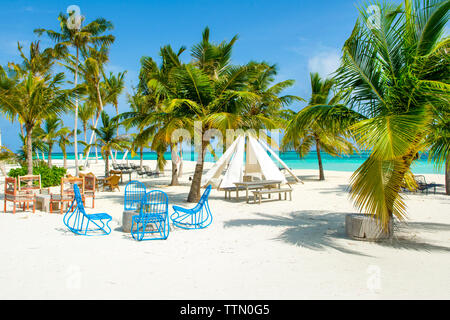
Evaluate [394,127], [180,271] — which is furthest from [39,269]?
[394,127]

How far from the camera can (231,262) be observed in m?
4.83

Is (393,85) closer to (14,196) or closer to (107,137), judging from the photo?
(14,196)

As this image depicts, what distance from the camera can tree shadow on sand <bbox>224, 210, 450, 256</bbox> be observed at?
5660 millimetres

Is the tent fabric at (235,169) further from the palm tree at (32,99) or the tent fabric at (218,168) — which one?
the palm tree at (32,99)

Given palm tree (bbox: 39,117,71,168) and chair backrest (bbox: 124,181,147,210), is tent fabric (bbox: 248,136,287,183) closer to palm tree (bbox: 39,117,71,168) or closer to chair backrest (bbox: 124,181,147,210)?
chair backrest (bbox: 124,181,147,210)

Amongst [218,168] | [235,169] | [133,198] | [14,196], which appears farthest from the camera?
[235,169]

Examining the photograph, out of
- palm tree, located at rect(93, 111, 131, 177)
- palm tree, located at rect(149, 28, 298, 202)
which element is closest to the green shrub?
palm tree, located at rect(93, 111, 131, 177)

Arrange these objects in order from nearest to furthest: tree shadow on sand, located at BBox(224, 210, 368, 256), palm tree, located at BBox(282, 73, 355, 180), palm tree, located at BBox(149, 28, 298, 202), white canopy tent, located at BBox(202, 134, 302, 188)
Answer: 1. tree shadow on sand, located at BBox(224, 210, 368, 256)
2. palm tree, located at BBox(282, 73, 355, 180)
3. palm tree, located at BBox(149, 28, 298, 202)
4. white canopy tent, located at BBox(202, 134, 302, 188)

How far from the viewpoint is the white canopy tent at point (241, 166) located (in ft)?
43.8

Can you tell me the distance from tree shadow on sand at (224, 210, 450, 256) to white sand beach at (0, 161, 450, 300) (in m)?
0.02

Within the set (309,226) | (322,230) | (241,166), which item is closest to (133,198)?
(241,166)

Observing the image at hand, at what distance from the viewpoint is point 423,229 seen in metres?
6.89

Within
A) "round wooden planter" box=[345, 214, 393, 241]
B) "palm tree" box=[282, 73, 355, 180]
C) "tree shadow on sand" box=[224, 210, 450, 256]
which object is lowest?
"tree shadow on sand" box=[224, 210, 450, 256]

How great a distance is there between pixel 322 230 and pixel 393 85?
10.5ft
